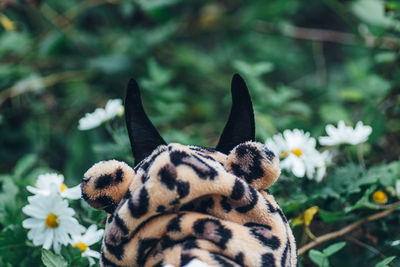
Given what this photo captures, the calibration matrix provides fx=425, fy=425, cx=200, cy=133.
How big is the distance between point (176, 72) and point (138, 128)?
1.27 m

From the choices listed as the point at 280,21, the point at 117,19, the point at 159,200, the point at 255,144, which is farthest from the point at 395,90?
the point at 117,19

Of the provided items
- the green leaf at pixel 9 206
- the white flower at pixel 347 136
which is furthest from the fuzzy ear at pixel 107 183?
the white flower at pixel 347 136

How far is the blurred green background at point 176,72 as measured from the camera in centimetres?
129

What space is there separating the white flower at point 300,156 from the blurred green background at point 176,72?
0.55ft

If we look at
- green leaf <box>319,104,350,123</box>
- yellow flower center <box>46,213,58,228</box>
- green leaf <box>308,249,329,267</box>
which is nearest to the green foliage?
green leaf <box>308,249,329,267</box>

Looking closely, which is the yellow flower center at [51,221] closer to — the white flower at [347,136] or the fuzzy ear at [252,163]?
the fuzzy ear at [252,163]

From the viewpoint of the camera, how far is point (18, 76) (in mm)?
1551

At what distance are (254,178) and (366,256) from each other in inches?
18.0

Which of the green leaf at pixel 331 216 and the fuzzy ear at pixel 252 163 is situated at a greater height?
the fuzzy ear at pixel 252 163

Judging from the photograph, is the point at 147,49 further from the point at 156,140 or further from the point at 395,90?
the point at 156,140

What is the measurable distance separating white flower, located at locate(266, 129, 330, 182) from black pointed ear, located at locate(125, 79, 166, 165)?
0.30 meters

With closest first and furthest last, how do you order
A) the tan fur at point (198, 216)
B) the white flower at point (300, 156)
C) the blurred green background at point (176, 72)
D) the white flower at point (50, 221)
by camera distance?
1. the tan fur at point (198, 216)
2. the white flower at point (50, 221)
3. the white flower at point (300, 156)
4. the blurred green background at point (176, 72)

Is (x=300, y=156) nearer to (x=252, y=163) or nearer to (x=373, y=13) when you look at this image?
(x=252, y=163)

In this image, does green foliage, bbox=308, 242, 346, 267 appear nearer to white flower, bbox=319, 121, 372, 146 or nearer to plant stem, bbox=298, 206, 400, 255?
plant stem, bbox=298, 206, 400, 255
